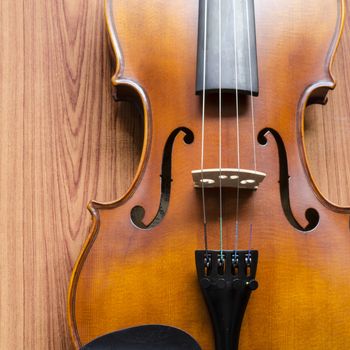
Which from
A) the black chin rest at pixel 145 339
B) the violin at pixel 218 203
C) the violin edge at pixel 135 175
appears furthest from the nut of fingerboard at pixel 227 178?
the black chin rest at pixel 145 339

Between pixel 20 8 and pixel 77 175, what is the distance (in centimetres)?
42

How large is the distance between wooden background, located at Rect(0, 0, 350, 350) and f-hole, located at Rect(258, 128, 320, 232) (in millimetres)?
295

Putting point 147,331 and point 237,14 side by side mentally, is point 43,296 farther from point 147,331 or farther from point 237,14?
point 237,14

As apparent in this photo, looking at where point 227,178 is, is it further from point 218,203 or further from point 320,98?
point 320,98

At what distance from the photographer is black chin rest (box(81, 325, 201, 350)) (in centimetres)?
83

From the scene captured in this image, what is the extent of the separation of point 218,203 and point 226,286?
155mm

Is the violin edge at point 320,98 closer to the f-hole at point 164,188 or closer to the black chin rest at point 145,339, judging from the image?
the f-hole at point 164,188

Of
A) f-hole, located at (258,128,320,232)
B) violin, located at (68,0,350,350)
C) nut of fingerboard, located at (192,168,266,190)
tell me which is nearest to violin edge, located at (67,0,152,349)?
violin, located at (68,0,350,350)

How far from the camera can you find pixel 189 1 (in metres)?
1.04

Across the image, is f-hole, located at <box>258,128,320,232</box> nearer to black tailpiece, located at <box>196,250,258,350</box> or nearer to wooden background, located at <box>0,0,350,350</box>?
black tailpiece, located at <box>196,250,258,350</box>

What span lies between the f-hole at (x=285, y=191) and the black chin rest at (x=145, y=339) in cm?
27

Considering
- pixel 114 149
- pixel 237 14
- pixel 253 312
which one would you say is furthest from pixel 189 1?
pixel 253 312

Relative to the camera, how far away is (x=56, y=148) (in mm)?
1186

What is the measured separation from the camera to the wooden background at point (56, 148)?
112 cm
